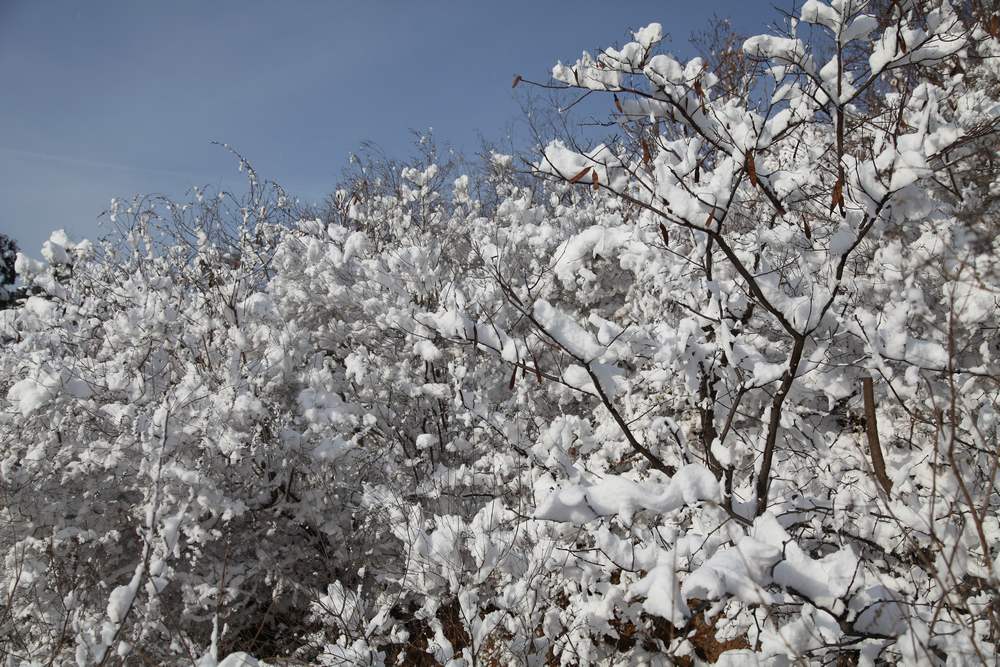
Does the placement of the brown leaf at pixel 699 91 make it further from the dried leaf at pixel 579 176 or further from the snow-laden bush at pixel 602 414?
the dried leaf at pixel 579 176

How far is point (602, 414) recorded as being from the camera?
15.0 feet

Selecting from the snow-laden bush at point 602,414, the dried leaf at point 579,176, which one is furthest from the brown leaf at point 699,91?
the dried leaf at point 579,176

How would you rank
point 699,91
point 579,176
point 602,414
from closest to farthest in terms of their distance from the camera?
point 579,176 → point 699,91 → point 602,414

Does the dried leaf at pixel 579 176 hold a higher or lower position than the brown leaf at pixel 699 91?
lower

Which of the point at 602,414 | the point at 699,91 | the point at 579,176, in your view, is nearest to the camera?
the point at 579,176

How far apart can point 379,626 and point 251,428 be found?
2.03 metres

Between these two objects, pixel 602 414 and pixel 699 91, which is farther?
pixel 602 414

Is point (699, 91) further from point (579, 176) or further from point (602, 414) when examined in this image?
point (602, 414)

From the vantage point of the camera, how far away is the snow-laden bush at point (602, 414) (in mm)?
1882

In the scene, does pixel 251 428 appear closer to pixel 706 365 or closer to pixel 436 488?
pixel 436 488

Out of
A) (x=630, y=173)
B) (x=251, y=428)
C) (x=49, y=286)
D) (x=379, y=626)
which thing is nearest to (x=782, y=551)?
(x=630, y=173)

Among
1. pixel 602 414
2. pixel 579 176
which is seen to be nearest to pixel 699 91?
pixel 579 176

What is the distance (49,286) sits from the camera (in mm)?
5801

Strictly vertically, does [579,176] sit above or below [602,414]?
below
